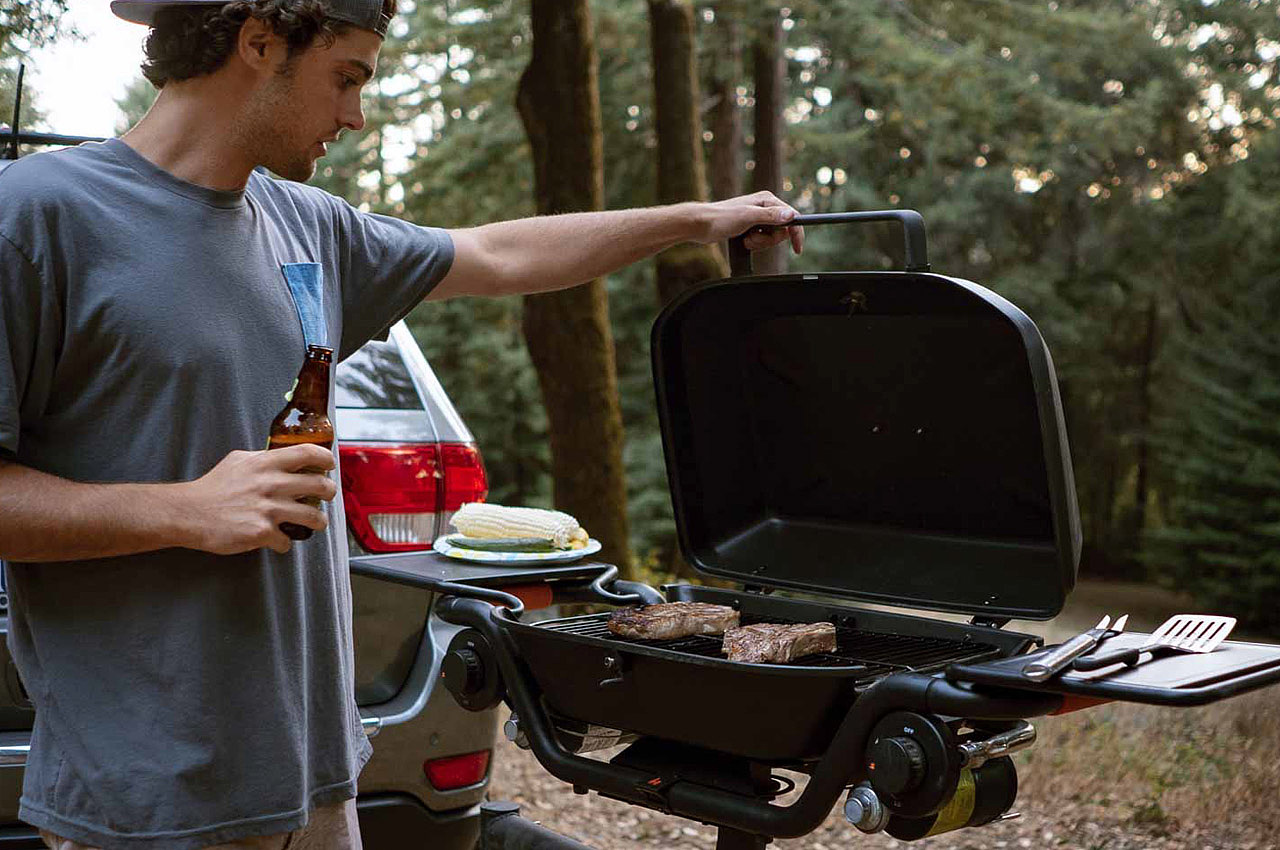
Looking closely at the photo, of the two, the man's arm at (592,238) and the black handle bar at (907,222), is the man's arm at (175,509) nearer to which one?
the man's arm at (592,238)

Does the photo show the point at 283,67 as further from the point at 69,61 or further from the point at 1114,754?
the point at 1114,754

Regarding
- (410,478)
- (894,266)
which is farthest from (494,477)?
(410,478)

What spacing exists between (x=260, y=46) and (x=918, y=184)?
56.3 feet

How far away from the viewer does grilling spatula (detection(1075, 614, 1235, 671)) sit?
1.90 meters

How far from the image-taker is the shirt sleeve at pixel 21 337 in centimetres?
176

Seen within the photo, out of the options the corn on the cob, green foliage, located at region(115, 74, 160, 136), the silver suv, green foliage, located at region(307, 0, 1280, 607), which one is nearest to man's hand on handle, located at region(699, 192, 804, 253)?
the corn on the cob

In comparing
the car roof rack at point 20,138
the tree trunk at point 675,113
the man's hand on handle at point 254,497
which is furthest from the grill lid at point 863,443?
the tree trunk at point 675,113

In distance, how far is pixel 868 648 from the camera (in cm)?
258

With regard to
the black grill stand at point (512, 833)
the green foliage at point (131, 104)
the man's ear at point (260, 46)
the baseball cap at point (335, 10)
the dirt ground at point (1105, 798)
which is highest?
the green foliage at point (131, 104)

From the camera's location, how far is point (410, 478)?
11.3 feet

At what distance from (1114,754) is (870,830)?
383 centimetres

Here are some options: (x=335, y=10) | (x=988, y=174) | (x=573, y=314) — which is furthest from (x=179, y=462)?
(x=988, y=174)

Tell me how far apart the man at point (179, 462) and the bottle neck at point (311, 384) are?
0.10 meters

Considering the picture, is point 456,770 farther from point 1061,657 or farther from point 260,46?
point 260,46
